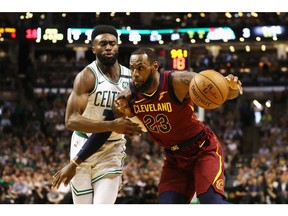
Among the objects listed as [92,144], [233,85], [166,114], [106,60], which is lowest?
[92,144]

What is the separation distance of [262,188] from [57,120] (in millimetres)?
10713

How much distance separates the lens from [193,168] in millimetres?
6605

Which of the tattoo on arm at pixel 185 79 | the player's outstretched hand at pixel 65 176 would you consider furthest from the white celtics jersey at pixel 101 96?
the tattoo on arm at pixel 185 79

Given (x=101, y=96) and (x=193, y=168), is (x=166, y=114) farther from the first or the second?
(x=101, y=96)

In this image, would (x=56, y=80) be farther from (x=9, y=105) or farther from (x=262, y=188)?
(x=262, y=188)

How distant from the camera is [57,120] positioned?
2458 centimetres

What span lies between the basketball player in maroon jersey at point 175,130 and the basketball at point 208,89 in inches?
5.1

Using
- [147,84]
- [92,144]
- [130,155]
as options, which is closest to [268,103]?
[130,155]

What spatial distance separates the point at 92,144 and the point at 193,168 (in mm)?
1048

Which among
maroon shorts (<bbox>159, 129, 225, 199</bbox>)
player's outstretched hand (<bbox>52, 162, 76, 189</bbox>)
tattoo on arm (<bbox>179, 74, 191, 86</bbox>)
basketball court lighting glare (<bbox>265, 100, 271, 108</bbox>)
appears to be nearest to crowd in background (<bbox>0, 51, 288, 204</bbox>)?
basketball court lighting glare (<bbox>265, 100, 271, 108</bbox>)

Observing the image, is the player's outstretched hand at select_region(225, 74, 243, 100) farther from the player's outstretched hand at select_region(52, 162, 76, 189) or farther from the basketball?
the player's outstretched hand at select_region(52, 162, 76, 189)

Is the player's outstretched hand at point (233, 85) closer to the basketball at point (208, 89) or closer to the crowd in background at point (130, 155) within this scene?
the basketball at point (208, 89)
